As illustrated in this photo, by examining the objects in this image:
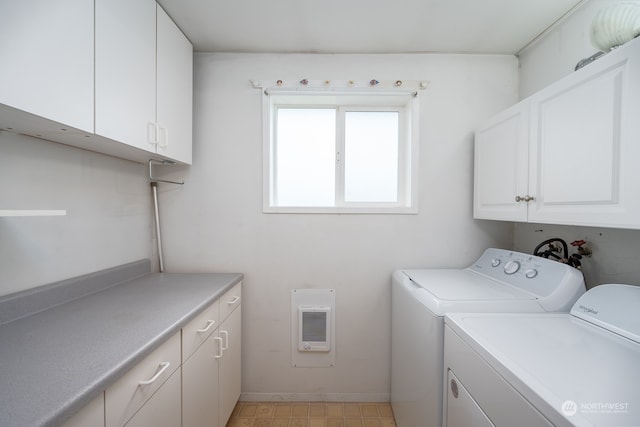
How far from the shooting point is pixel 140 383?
79 cm

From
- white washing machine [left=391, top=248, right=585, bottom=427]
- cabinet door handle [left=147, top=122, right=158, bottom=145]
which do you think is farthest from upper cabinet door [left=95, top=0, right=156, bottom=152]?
white washing machine [left=391, top=248, right=585, bottom=427]

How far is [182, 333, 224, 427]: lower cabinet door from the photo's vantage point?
41.9 inches

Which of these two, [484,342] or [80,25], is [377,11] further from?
[484,342]

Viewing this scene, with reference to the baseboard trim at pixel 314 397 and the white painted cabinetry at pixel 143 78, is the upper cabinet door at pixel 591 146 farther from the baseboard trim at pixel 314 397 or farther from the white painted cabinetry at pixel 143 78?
the white painted cabinetry at pixel 143 78

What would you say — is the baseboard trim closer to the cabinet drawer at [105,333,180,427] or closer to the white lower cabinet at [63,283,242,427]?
the white lower cabinet at [63,283,242,427]

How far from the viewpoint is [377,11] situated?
4.62 ft

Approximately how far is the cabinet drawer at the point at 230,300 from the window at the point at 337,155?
67 centimetres

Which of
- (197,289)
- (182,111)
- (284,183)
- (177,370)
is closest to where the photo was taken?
(177,370)

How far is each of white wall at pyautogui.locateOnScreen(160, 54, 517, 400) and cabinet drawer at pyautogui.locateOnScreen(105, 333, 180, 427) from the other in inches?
33.5

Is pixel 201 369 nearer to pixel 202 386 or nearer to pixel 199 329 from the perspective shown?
pixel 202 386

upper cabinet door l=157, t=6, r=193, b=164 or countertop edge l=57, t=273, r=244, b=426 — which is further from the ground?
upper cabinet door l=157, t=6, r=193, b=164

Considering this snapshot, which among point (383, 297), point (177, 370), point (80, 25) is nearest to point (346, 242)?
point (383, 297)

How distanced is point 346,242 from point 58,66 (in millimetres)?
1593

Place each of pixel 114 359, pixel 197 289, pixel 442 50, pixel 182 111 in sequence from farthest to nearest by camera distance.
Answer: pixel 442 50, pixel 182 111, pixel 197 289, pixel 114 359
